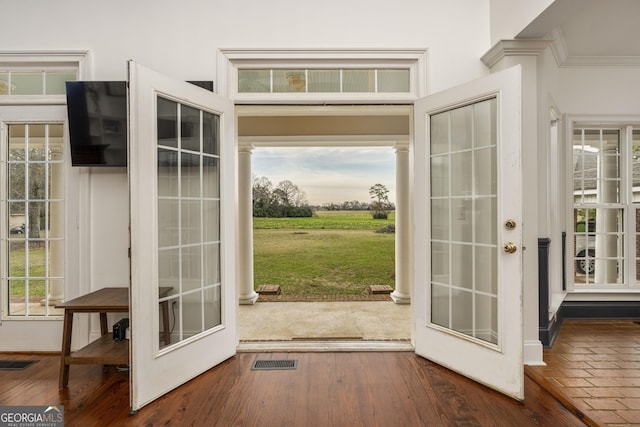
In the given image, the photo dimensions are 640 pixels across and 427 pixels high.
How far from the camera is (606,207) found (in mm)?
3844

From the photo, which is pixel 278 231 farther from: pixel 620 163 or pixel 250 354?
pixel 620 163

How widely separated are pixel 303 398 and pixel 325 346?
77 cm

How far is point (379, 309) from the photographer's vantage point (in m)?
4.54

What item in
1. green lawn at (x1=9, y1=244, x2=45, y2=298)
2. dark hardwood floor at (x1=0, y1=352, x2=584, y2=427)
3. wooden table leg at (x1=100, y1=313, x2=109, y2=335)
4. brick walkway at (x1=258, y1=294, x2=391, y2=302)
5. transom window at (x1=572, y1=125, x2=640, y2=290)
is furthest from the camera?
brick walkway at (x1=258, y1=294, x2=391, y2=302)

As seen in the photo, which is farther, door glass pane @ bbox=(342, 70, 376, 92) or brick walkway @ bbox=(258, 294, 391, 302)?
brick walkway @ bbox=(258, 294, 391, 302)

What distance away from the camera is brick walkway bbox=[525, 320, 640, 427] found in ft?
6.67

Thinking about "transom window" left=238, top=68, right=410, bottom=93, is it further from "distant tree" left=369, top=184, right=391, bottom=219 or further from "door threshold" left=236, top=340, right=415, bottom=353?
"distant tree" left=369, top=184, right=391, bottom=219

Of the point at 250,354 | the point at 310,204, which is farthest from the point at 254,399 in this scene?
the point at 310,204

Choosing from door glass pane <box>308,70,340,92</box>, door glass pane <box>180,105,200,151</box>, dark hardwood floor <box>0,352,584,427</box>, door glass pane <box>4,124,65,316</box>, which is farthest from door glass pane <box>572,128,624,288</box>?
door glass pane <box>4,124,65,316</box>

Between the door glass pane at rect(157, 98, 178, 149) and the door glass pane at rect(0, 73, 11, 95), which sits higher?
the door glass pane at rect(0, 73, 11, 95)

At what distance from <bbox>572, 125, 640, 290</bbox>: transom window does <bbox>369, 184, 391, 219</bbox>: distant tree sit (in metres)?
3.92

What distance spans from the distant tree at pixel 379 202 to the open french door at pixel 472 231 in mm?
4582

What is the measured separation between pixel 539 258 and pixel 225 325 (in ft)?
Result: 8.85

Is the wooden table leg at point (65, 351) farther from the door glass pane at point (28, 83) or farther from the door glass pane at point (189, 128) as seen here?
the door glass pane at point (28, 83)
